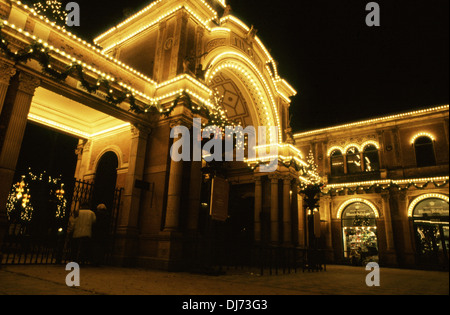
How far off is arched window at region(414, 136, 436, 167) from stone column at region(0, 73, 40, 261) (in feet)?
83.4

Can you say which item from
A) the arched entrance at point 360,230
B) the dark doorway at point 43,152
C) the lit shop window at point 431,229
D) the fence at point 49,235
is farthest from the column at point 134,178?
the lit shop window at point 431,229

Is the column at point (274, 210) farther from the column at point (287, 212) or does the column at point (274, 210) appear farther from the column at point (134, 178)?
the column at point (134, 178)

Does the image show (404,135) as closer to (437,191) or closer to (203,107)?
(437,191)

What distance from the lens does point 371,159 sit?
24.6m

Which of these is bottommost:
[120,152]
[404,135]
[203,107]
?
[120,152]

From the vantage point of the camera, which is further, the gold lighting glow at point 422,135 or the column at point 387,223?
the gold lighting glow at point 422,135

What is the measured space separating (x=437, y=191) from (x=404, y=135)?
4.95 m

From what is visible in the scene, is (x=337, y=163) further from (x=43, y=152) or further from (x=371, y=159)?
(x=43, y=152)

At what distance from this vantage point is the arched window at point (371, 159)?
24375 mm

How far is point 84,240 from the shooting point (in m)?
9.15

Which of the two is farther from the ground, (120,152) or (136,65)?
(136,65)

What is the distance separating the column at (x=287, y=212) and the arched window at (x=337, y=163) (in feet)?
38.2
